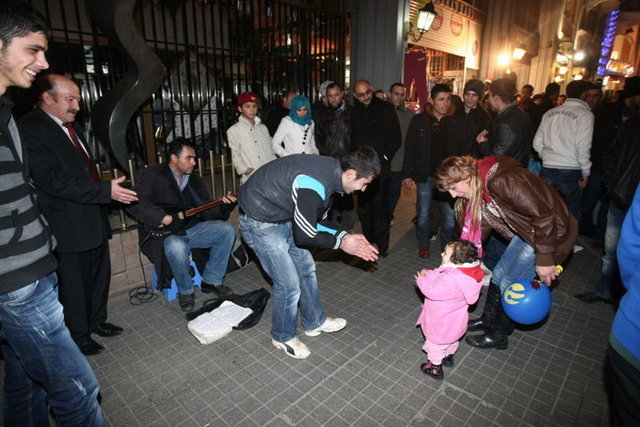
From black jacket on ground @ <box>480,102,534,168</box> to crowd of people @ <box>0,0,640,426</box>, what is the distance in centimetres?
2

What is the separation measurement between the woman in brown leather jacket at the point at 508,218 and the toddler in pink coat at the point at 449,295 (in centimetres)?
33

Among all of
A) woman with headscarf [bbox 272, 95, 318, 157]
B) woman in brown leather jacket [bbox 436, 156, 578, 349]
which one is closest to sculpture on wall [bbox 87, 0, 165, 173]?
woman with headscarf [bbox 272, 95, 318, 157]

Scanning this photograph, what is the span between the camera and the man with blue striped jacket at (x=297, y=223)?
2.70 metres

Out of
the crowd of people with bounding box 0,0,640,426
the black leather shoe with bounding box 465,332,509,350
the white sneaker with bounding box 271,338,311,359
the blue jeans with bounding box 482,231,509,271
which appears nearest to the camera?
the crowd of people with bounding box 0,0,640,426

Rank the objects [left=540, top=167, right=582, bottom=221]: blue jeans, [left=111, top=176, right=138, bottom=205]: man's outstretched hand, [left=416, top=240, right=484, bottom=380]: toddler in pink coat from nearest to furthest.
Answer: [left=416, top=240, right=484, bottom=380]: toddler in pink coat < [left=111, top=176, right=138, bottom=205]: man's outstretched hand < [left=540, top=167, right=582, bottom=221]: blue jeans

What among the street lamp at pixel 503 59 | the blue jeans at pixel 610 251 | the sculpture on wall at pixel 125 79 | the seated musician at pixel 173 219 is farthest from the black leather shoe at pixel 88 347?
the street lamp at pixel 503 59

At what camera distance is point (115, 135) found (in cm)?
445

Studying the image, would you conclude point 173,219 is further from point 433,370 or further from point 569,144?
point 569,144

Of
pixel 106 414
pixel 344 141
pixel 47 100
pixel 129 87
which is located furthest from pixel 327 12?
pixel 106 414

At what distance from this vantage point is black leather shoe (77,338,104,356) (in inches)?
132

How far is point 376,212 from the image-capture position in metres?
5.30

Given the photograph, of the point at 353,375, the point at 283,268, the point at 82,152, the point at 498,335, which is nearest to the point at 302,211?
the point at 283,268

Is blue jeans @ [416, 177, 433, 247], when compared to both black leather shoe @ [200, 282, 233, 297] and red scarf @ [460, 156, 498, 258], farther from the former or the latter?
black leather shoe @ [200, 282, 233, 297]

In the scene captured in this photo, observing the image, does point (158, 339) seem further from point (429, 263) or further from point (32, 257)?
point (429, 263)
